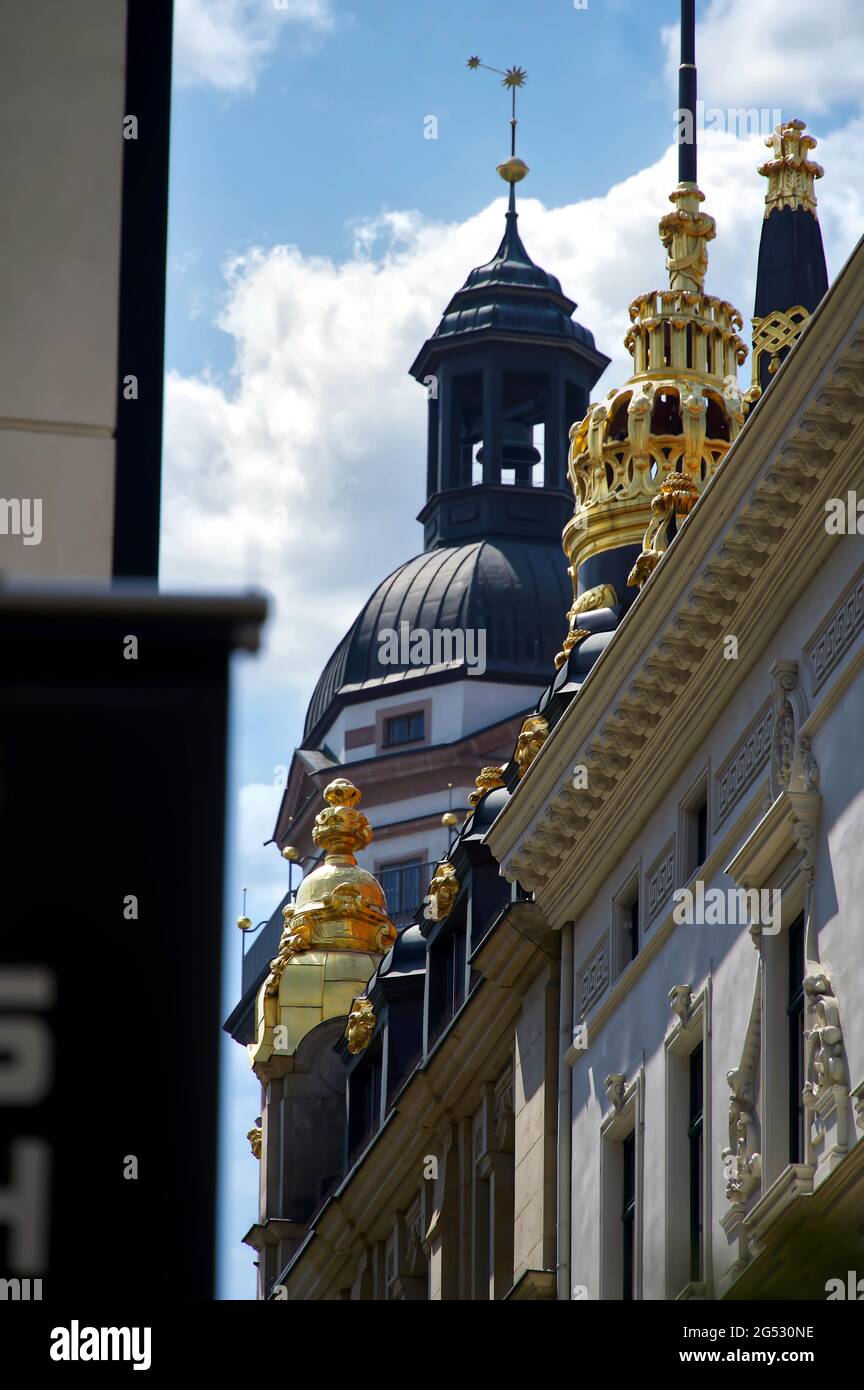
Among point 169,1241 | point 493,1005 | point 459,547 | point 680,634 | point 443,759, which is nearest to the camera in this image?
point 169,1241

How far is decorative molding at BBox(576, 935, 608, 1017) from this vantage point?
34.4 metres

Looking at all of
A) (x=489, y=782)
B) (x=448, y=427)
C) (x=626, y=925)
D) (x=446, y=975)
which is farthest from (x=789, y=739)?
(x=448, y=427)

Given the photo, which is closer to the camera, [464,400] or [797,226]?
[797,226]

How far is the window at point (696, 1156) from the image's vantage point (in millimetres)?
30109

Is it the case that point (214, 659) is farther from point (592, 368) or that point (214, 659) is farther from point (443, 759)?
point (592, 368)

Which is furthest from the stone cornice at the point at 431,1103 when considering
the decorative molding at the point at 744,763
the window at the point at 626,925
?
the decorative molding at the point at 744,763

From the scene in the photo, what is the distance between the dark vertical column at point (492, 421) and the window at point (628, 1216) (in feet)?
213

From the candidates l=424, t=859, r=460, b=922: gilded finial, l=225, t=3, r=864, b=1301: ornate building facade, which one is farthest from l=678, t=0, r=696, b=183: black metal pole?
l=424, t=859, r=460, b=922: gilded finial

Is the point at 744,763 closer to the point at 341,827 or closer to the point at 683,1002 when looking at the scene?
the point at 683,1002

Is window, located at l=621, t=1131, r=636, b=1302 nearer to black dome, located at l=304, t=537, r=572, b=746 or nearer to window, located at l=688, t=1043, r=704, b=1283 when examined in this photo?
window, located at l=688, t=1043, r=704, b=1283

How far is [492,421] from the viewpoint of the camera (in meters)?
98.3
